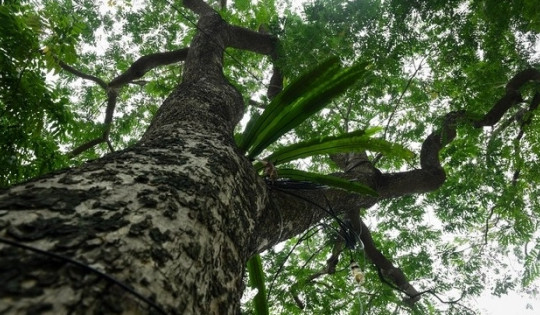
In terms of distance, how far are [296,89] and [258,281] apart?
1.45 meters

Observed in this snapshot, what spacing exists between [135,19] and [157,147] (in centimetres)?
566

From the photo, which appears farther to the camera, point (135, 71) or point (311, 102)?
point (135, 71)

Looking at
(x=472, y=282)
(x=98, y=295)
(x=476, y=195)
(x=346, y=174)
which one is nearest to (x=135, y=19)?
(x=346, y=174)

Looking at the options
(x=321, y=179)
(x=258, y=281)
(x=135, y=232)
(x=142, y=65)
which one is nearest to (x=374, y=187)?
(x=321, y=179)

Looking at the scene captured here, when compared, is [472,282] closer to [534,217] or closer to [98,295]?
[534,217]

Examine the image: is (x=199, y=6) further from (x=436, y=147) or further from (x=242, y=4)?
(x=436, y=147)

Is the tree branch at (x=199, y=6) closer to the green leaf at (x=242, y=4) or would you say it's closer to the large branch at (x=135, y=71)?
the large branch at (x=135, y=71)

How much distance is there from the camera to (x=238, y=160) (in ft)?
4.78

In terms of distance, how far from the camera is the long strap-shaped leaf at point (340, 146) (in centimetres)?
223

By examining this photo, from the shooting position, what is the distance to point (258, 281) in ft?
8.51

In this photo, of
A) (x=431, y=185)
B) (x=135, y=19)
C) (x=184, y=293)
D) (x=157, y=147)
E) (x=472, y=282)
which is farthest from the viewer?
(x=135, y=19)

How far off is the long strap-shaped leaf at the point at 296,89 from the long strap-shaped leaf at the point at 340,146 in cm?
24

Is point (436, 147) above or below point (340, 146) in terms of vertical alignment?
above

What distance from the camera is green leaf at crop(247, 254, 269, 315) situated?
2555mm
